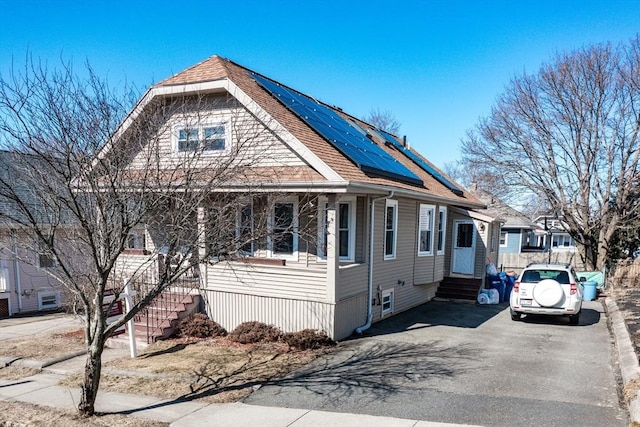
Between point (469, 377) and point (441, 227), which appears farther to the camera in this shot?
point (441, 227)

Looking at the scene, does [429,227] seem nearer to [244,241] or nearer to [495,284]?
[495,284]

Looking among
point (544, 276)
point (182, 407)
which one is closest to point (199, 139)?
point (182, 407)

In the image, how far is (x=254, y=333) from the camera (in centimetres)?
983

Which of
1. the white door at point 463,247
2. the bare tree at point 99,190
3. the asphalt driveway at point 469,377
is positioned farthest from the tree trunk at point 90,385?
the white door at point 463,247

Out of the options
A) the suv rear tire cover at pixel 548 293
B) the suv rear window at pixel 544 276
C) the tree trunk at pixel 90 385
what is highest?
the suv rear window at pixel 544 276

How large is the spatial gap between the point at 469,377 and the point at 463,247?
9532 mm

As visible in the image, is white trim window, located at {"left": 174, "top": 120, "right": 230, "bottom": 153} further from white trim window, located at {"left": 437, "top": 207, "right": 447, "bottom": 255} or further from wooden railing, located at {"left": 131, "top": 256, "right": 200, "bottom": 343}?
white trim window, located at {"left": 437, "top": 207, "right": 447, "bottom": 255}

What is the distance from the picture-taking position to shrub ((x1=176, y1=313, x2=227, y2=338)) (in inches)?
405

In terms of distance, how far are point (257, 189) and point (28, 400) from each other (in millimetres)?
5438

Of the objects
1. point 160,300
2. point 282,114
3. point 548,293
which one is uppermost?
point 282,114

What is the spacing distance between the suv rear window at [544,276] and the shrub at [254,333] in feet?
23.1

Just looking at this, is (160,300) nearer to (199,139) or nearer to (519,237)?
(199,139)

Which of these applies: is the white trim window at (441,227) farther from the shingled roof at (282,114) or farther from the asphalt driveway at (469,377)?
the asphalt driveway at (469,377)

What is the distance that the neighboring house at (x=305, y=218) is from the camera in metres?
9.42
